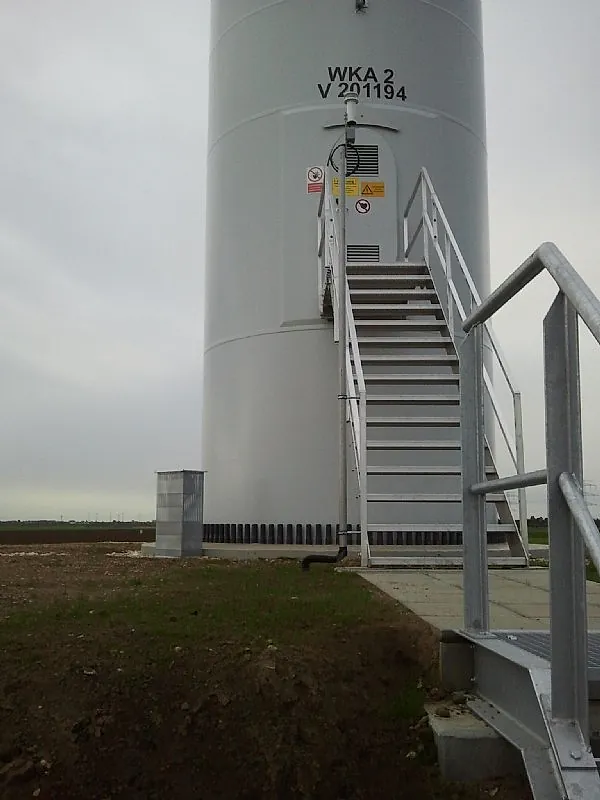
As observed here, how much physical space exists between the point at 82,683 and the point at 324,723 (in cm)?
97

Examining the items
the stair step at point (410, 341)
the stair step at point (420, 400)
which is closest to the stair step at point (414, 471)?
the stair step at point (420, 400)

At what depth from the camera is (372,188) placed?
1115cm

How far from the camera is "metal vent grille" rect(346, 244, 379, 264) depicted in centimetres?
1111

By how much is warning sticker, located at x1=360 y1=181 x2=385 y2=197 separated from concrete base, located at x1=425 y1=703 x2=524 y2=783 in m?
8.94

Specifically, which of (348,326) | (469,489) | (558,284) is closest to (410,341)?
(348,326)

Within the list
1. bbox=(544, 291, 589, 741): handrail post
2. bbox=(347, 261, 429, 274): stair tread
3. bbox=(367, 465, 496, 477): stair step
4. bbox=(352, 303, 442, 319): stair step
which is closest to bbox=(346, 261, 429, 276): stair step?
bbox=(347, 261, 429, 274): stair tread

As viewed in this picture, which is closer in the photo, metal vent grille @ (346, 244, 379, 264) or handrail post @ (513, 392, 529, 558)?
handrail post @ (513, 392, 529, 558)

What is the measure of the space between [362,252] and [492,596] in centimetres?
655

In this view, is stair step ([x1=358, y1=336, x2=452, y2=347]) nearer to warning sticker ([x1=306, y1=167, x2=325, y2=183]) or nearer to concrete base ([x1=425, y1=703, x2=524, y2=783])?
warning sticker ([x1=306, y1=167, x2=325, y2=183])

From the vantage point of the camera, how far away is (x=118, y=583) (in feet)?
19.6

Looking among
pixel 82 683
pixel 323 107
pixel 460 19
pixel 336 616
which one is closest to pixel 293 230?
pixel 323 107

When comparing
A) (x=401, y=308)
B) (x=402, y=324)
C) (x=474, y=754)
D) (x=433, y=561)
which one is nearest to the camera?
(x=474, y=754)

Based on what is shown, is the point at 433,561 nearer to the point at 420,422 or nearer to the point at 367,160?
the point at 420,422

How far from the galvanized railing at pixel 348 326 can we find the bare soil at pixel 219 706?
296 cm
